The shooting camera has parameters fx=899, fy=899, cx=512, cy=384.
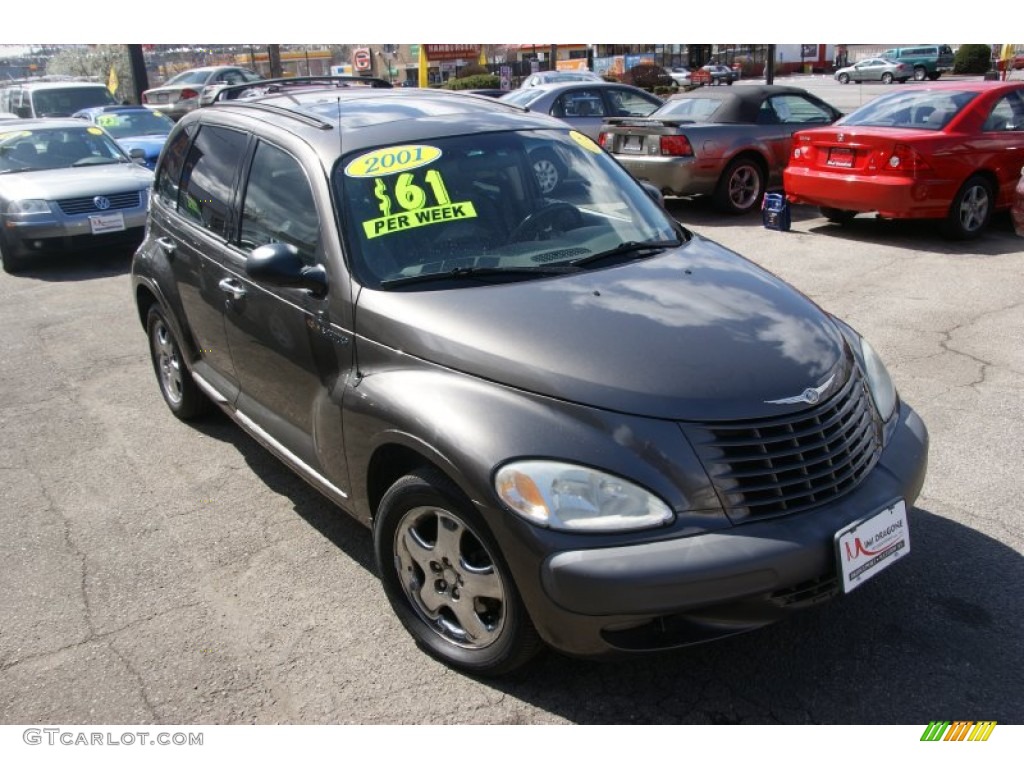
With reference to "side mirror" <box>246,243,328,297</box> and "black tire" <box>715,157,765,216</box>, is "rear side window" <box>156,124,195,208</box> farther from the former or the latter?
"black tire" <box>715,157,765,216</box>

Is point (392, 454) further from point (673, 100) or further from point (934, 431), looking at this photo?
point (673, 100)

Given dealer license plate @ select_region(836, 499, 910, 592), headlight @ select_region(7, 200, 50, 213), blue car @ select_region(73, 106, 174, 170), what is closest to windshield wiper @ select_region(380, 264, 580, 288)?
dealer license plate @ select_region(836, 499, 910, 592)

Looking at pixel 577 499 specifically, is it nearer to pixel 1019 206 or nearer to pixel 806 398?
pixel 806 398

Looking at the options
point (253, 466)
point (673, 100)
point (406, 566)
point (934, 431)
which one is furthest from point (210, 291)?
point (673, 100)

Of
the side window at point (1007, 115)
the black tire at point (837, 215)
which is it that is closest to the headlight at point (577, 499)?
the side window at point (1007, 115)

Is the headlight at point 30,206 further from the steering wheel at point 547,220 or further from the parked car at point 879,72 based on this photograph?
the parked car at point 879,72

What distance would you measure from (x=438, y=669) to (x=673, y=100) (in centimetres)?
1038

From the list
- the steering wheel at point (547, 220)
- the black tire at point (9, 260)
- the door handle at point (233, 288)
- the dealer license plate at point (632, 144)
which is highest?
the steering wheel at point (547, 220)

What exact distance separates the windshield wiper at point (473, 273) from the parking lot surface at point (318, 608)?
1258 millimetres

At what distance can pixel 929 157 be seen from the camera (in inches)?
339

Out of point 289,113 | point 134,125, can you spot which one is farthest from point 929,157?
point 134,125

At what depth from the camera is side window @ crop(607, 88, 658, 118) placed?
1313cm

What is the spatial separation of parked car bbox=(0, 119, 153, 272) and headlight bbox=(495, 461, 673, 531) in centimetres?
896

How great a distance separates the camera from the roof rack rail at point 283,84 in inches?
209
